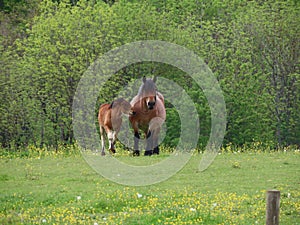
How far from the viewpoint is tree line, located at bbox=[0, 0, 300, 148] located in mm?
37062

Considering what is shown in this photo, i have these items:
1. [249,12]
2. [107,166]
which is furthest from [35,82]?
[107,166]

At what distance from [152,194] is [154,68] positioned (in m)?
24.6

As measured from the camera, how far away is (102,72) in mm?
35500

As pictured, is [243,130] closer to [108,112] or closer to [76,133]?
[76,133]

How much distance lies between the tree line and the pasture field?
50.4 feet

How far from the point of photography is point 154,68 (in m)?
38.9

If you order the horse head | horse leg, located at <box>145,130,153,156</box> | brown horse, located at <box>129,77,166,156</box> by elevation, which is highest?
the horse head

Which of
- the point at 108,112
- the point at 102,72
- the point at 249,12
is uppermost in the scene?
the point at 249,12

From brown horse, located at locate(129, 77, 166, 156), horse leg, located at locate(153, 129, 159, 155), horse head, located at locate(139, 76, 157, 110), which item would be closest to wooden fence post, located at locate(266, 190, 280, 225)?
horse head, located at locate(139, 76, 157, 110)

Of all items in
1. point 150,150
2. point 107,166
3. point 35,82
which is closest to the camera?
point 107,166

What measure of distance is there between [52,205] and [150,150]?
9808mm

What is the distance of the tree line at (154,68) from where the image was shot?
122 ft

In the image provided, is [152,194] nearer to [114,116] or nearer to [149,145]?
[114,116]

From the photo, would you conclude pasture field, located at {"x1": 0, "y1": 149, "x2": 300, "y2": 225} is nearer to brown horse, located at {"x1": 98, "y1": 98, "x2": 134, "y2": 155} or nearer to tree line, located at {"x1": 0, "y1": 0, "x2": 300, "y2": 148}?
brown horse, located at {"x1": 98, "y1": 98, "x2": 134, "y2": 155}
